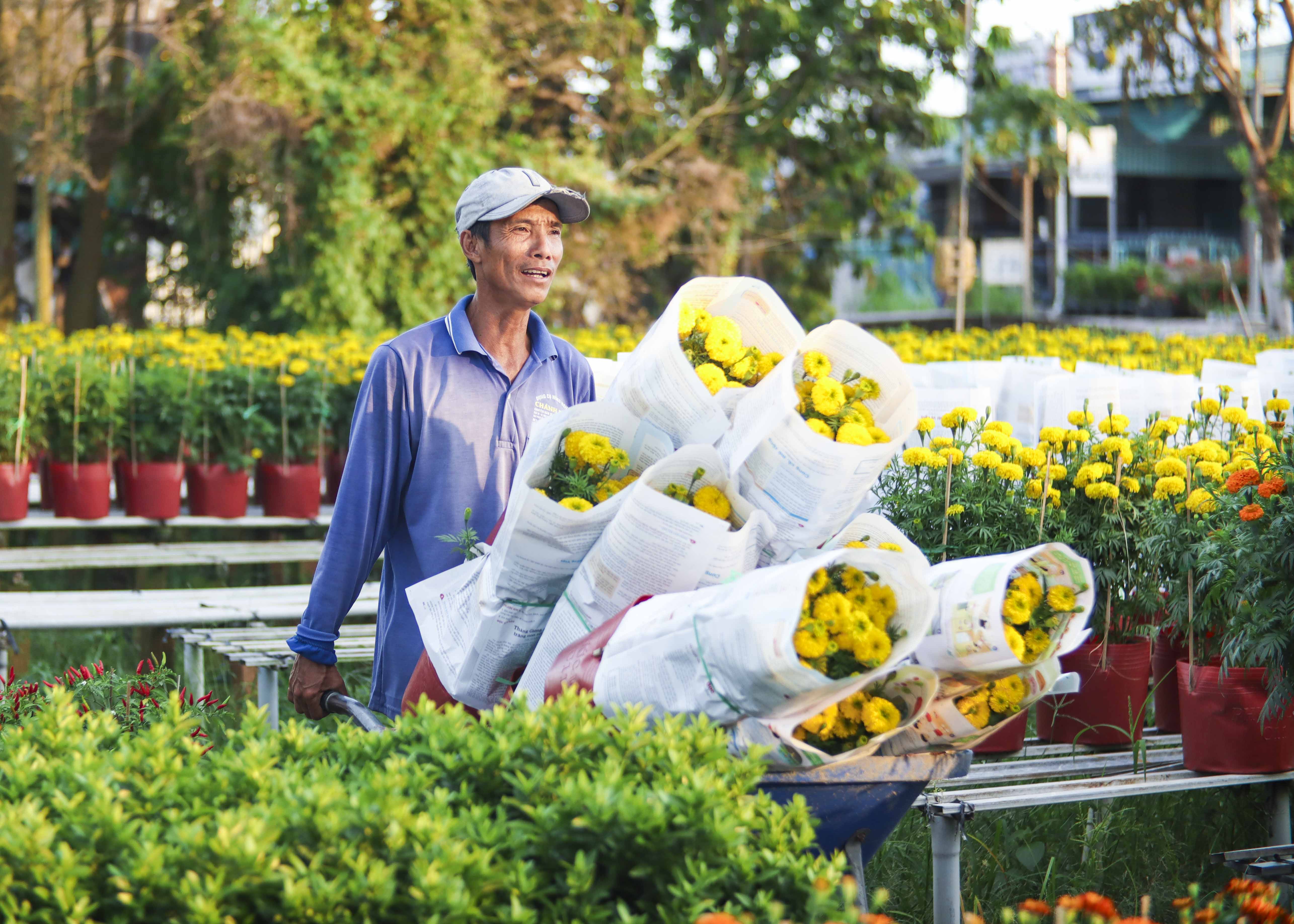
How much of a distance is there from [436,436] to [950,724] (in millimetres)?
1338

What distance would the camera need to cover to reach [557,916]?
160cm

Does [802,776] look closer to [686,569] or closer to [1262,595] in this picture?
[686,569]

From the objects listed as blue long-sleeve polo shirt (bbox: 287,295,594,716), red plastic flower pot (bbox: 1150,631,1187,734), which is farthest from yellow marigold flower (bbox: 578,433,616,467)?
red plastic flower pot (bbox: 1150,631,1187,734)

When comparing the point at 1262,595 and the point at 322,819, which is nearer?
the point at 322,819

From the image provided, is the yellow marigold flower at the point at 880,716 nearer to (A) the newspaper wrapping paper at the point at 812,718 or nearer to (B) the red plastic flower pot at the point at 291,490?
(A) the newspaper wrapping paper at the point at 812,718

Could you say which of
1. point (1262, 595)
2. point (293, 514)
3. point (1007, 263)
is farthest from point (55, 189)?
point (1262, 595)

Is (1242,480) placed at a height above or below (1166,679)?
above

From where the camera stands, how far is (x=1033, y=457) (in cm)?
352

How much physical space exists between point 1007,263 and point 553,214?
17297mm

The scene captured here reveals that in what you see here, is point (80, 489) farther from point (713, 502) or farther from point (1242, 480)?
point (1242, 480)

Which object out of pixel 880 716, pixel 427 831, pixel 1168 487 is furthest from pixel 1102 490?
pixel 427 831

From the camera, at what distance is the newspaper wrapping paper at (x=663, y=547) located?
6.33ft

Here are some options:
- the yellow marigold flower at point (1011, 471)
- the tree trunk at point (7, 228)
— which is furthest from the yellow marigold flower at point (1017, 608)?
the tree trunk at point (7, 228)

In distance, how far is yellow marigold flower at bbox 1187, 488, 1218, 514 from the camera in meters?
3.34
